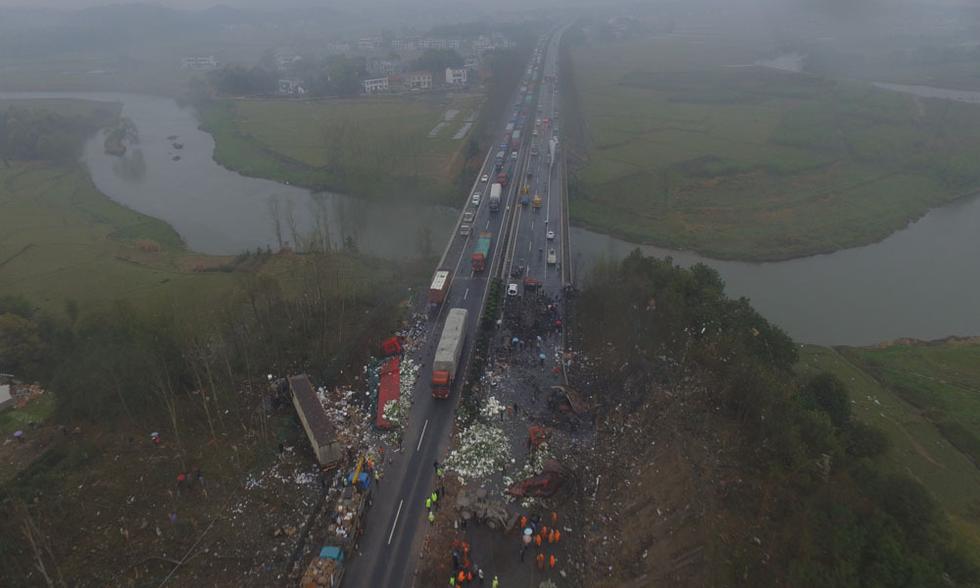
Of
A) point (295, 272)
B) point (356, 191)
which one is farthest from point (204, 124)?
point (295, 272)

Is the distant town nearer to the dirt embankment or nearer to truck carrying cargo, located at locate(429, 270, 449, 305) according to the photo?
truck carrying cargo, located at locate(429, 270, 449, 305)

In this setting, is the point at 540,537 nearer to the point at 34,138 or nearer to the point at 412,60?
the point at 34,138

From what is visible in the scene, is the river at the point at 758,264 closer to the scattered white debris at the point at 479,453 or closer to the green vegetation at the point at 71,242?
the green vegetation at the point at 71,242

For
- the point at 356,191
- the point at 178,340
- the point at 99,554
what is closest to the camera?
the point at 99,554

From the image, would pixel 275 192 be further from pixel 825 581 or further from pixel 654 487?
pixel 825 581

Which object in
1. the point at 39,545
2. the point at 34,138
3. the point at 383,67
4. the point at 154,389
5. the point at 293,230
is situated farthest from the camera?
the point at 383,67

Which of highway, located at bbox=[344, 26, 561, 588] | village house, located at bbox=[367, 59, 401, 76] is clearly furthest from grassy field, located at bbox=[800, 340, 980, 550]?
village house, located at bbox=[367, 59, 401, 76]

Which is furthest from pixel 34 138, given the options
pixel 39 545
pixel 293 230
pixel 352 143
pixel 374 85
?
pixel 39 545
